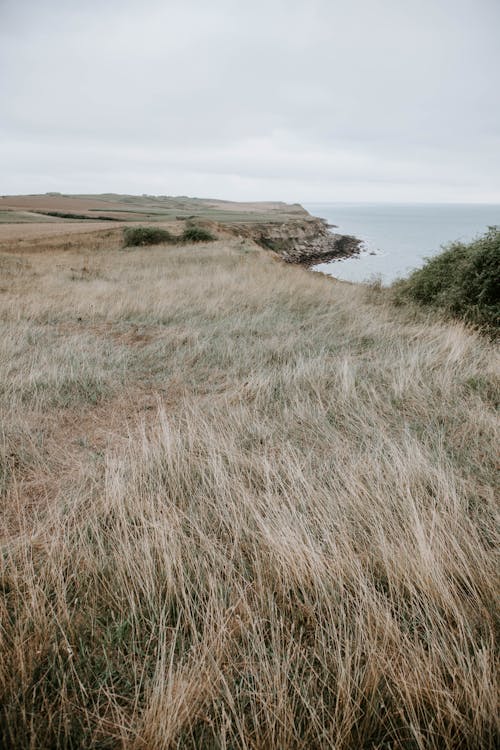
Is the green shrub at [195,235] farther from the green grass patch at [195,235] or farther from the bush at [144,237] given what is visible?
the bush at [144,237]

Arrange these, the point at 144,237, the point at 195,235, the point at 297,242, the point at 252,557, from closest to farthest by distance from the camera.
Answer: the point at 252,557
the point at 144,237
the point at 195,235
the point at 297,242

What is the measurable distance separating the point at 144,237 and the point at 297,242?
27374 mm

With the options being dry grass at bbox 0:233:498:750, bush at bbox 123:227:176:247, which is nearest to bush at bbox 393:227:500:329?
dry grass at bbox 0:233:498:750

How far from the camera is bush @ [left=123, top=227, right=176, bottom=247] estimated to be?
23.9 meters

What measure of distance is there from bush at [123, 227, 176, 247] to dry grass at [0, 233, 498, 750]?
21.5 m

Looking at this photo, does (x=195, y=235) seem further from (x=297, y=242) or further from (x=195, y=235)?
(x=297, y=242)

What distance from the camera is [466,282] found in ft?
22.9

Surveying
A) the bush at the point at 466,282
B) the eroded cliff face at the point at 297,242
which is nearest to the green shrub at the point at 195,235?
the eroded cliff face at the point at 297,242

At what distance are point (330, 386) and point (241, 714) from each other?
3.36 metres

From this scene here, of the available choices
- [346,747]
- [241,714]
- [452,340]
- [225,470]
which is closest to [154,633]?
[241,714]

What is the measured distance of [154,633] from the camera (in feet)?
4.89

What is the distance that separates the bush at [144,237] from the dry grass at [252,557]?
848 inches

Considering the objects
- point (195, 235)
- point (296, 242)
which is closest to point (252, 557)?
point (195, 235)

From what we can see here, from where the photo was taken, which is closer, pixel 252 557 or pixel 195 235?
pixel 252 557
